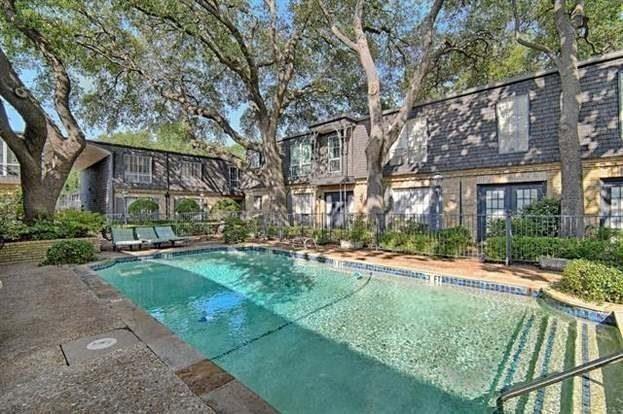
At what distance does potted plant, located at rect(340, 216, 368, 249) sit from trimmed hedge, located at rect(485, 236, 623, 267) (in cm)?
436

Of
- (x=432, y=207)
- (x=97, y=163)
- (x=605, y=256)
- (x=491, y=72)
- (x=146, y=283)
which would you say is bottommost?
(x=146, y=283)

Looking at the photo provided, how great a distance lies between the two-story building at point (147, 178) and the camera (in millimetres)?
21047

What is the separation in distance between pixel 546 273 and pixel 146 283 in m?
9.77

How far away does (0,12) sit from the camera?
940 centimetres

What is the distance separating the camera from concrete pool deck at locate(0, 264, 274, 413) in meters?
2.39

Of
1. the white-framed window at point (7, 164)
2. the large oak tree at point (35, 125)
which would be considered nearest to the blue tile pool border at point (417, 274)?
the large oak tree at point (35, 125)

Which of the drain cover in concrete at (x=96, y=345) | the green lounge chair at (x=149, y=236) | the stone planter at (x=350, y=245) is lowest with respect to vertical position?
the drain cover in concrete at (x=96, y=345)

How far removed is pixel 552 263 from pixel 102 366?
906 centimetres

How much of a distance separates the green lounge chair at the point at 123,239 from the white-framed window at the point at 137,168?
34.7 ft

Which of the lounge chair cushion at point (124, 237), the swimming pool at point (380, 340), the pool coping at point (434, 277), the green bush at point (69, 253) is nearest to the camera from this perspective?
the swimming pool at point (380, 340)

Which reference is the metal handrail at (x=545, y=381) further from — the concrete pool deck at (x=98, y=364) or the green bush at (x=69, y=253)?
the green bush at (x=69, y=253)

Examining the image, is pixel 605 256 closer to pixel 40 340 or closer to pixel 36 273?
pixel 40 340

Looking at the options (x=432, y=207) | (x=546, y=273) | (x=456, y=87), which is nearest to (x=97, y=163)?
(x=432, y=207)

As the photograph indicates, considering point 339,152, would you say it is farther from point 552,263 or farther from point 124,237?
point 552,263
